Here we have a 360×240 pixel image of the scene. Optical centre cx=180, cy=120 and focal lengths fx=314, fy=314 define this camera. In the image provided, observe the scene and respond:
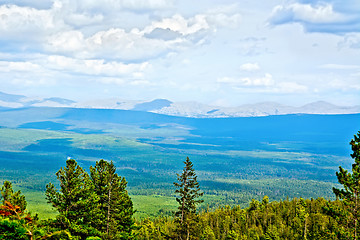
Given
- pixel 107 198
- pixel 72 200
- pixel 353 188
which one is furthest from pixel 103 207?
pixel 353 188

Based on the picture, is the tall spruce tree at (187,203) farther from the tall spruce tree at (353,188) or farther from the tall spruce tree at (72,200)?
the tall spruce tree at (353,188)

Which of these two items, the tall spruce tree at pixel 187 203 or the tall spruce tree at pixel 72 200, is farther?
the tall spruce tree at pixel 187 203

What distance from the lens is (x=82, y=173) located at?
26406 mm

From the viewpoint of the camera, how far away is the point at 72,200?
25.2 metres

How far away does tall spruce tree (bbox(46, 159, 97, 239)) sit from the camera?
24.6 metres

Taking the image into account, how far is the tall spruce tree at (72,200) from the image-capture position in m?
24.6

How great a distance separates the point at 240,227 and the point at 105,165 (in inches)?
2144

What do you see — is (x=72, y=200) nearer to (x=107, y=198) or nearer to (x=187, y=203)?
(x=107, y=198)

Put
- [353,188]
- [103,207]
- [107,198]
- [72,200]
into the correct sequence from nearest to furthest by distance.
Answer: [353,188]
[72,200]
[103,207]
[107,198]

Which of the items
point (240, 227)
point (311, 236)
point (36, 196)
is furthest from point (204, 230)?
point (36, 196)

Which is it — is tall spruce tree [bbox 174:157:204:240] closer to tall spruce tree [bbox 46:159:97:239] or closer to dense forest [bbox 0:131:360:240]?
dense forest [bbox 0:131:360:240]

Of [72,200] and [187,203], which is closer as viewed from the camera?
[72,200]

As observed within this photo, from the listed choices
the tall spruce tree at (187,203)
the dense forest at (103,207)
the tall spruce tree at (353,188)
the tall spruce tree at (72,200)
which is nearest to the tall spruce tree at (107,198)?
the dense forest at (103,207)

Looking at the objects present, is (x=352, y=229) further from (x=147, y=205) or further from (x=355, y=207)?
(x=147, y=205)
